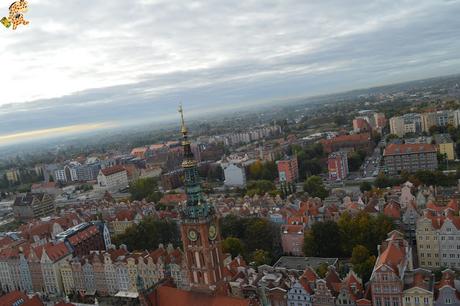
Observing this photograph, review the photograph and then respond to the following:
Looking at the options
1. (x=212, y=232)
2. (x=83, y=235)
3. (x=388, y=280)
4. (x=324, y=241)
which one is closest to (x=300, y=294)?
(x=388, y=280)

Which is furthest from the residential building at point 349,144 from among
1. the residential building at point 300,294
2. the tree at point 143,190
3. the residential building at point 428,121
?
the residential building at point 300,294

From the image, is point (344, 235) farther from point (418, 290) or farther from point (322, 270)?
point (418, 290)

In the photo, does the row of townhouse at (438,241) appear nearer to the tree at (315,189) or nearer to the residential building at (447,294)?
the residential building at (447,294)

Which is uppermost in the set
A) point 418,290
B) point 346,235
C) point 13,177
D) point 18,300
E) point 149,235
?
point 18,300

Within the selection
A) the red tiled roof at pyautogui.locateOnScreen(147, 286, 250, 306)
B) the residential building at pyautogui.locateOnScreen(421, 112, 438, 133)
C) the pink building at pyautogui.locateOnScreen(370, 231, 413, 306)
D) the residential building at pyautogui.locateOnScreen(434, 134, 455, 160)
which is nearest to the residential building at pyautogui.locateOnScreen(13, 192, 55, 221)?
the red tiled roof at pyautogui.locateOnScreen(147, 286, 250, 306)

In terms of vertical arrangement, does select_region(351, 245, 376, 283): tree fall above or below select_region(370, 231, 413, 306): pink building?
below

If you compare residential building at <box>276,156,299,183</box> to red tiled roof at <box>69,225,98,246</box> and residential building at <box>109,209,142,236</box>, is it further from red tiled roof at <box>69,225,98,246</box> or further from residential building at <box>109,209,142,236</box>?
red tiled roof at <box>69,225,98,246</box>
